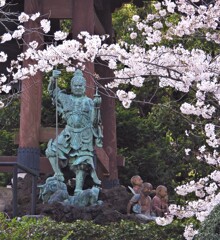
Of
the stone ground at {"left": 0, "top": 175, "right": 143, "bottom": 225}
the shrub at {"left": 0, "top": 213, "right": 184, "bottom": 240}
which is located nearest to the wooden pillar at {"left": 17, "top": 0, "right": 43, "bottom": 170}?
Answer: the stone ground at {"left": 0, "top": 175, "right": 143, "bottom": 225}

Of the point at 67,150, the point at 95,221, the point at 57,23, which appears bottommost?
the point at 95,221

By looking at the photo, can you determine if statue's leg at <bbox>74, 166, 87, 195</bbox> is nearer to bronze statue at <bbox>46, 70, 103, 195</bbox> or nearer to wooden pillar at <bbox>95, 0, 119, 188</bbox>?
bronze statue at <bbox>46, 70, 103, 195</bbox>

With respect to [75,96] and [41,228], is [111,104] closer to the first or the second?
[75,96]

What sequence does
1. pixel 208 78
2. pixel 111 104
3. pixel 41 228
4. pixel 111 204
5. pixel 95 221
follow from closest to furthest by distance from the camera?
pixel 208 78
pixel 41 228
pixel 95 221
pixel 111 204
pixel 111 104

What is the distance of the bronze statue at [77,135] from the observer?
448 inches

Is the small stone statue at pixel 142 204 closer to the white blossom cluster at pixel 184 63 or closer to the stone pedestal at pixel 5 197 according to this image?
the stone pedestal at pixel 5 197

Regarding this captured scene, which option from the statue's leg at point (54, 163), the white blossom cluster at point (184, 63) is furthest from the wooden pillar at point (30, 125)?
the white blossom cluster at point (184, 63)

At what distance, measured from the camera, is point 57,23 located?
1670 cm

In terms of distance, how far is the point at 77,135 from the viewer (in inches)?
453

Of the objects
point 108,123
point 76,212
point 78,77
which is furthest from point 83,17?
point 76,212

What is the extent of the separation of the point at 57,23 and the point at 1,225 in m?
9.26

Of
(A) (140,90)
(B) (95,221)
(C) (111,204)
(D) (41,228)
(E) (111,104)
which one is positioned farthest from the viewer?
(A) (140,90)

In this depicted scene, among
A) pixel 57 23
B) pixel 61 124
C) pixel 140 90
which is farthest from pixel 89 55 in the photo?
pixel 140 90

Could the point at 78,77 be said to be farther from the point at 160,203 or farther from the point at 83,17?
the point at 83,17
